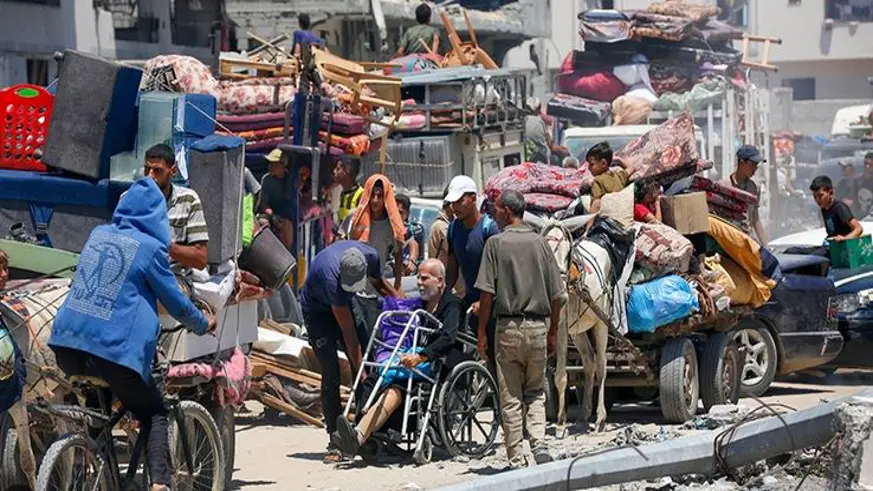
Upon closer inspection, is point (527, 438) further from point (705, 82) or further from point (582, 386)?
point (705, 82)

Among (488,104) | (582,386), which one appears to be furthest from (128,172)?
(488,104)

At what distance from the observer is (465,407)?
1228cm

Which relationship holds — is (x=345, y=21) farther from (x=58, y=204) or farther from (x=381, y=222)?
(x=58, y=204)

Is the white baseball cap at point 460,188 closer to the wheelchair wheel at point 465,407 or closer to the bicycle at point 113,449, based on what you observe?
the wheelchair wheel at point 465,407

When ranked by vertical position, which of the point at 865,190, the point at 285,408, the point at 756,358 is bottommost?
the point at 865,190

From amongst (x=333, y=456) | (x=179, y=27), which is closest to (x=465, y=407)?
(x=333, y=456)

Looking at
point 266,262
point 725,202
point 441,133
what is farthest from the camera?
point 441,133

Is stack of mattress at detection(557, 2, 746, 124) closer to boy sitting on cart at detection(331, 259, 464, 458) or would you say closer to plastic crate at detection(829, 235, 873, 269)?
plastic crate at detection(829, 235, 873, 269)

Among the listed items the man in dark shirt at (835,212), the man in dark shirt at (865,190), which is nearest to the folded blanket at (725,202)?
the man in dark shirt at (835,212)

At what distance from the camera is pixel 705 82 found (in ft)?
94.6

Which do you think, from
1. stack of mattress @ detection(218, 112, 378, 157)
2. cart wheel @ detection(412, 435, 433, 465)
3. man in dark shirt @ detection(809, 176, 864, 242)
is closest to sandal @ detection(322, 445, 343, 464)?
cart wheel @ detection(412, 435, 433, 465)

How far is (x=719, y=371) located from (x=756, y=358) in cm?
103

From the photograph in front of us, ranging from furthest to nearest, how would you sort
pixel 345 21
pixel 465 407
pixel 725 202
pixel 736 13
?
pixel 736 13 → pixel 345 21 → pixel 725 202 → pixel 465 407

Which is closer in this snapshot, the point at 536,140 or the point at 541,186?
the point at 541,186
